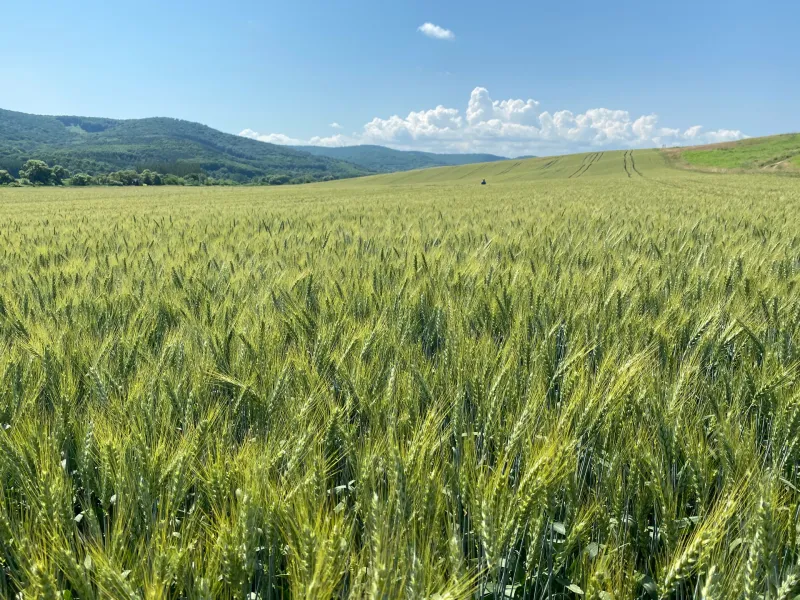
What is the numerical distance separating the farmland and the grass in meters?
50.8

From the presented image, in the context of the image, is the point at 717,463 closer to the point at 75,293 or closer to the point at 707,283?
the point at 707,283

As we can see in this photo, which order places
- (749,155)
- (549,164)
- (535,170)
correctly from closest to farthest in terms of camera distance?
(749,155) < (535,170) < (549,164)

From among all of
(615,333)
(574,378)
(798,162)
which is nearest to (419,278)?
(615,333)

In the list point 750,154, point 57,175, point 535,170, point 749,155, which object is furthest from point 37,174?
point 750,154

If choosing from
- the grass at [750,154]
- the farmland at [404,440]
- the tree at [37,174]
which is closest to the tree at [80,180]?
the tree at [37,174]

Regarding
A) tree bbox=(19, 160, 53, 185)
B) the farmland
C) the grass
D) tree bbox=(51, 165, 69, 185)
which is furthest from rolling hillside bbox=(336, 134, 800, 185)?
tree bbox=(51, 165, 69, 185)

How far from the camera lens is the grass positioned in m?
43.3

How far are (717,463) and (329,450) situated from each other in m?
1.12

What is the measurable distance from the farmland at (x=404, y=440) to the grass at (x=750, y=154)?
5081cm

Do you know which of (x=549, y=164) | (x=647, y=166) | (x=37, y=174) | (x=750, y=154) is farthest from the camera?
(x=37, y=174)

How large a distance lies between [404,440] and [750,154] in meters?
63.4

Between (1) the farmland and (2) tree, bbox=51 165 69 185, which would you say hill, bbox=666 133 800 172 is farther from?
(2) tree, bbox=51 165 69 185

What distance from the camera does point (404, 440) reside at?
124cm

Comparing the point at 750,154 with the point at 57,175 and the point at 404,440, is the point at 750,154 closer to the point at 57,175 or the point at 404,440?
the point at 404,440
